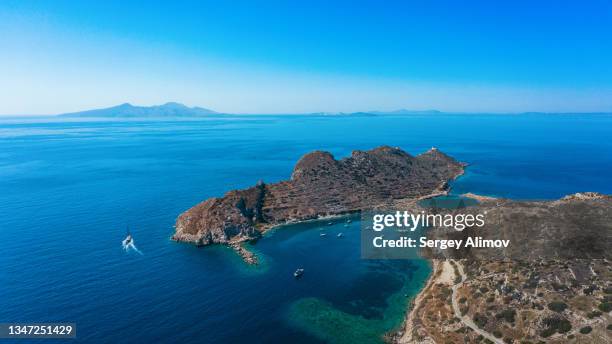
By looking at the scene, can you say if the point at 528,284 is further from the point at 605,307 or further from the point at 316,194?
the point at 316,194

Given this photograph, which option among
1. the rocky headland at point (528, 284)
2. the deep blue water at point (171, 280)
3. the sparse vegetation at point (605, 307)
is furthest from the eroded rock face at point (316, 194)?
the sparse vegetation at point (605, 307)

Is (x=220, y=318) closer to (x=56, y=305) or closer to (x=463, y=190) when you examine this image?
(x=56, y=305)

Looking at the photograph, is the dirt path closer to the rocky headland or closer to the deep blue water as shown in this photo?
the rocky headland

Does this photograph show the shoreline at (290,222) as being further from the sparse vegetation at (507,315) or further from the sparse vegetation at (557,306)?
the sparse vegetation at (557,306)

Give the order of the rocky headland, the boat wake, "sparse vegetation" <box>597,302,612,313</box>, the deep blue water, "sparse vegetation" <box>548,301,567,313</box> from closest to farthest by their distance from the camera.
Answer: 1. "sparse vegetation" <box>597,302,612,313</box>
2. the rocky headland
3. "sparse vegetation" <box>548,301,567,313</box>
4. the deep blue water
5. the boat wake

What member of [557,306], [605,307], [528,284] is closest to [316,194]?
[528,284]

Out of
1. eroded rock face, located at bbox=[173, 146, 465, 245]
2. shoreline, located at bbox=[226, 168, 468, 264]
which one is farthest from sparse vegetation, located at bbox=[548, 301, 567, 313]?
eroded rock face, located at bbox=[173, 146, 465, 245]

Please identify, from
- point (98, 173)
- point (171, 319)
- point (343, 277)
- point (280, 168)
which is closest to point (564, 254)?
point (343, 277)
